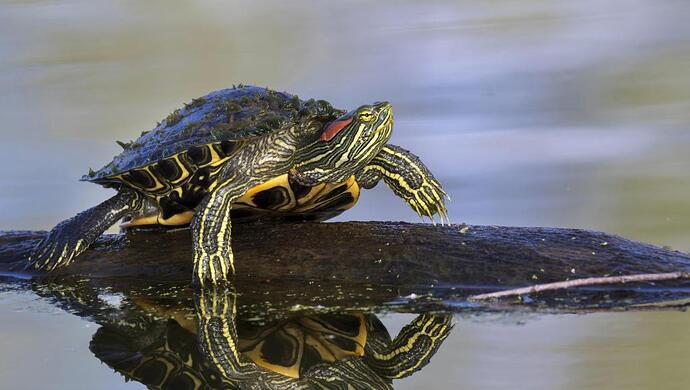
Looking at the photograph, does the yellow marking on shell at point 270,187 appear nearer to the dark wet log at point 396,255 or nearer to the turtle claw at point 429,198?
the dark wet log at point 396,255

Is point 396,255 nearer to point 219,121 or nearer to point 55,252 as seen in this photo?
point 219,121

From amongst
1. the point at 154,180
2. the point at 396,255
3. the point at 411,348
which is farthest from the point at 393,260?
the point at 154,180

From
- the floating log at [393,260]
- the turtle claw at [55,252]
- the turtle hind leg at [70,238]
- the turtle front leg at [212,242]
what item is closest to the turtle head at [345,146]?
the floating log at [393,260]

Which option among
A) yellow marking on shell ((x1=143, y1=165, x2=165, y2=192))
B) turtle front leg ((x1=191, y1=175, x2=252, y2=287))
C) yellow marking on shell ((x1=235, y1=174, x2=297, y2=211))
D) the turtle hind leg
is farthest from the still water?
yellow marking on shell ((x1=235, y1=174, x2=297, y2=211))

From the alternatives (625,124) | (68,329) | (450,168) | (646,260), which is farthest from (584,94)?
(68,329)

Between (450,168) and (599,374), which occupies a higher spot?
(450,168)

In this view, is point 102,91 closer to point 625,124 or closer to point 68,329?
point 625,124

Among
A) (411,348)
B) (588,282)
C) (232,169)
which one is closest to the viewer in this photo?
(411,348)
